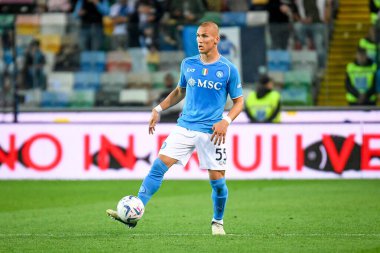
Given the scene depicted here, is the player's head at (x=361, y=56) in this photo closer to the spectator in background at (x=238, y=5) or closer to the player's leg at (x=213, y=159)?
the spectator in background at (x=238, y=5)

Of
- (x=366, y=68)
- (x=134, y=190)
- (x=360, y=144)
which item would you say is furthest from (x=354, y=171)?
(x=134, y=190)

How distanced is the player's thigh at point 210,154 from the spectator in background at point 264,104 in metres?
9.13

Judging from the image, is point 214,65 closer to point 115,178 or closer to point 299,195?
point 299,195

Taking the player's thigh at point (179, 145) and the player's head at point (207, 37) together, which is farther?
the player's thigh at point (179, 145)

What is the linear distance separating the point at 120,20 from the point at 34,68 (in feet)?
9.17

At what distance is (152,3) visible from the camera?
23.2 metres

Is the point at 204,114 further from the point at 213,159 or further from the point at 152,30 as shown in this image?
the point at 152,30

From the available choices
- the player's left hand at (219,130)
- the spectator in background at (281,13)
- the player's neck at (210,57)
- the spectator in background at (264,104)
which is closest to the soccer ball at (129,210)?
the player's left hand at (219,130)

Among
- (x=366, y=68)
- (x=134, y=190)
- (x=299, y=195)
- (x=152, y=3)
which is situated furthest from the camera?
(x=152, y=3)

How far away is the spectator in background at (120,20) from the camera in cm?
2130

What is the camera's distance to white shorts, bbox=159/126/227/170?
9.73m

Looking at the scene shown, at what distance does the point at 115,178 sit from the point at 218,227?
8.57m

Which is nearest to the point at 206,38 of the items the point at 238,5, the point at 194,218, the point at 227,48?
the point at 194,218

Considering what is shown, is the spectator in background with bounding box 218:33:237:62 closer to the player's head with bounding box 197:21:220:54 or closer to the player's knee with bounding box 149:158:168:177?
the player's head with bounding box 197:21:220:54
